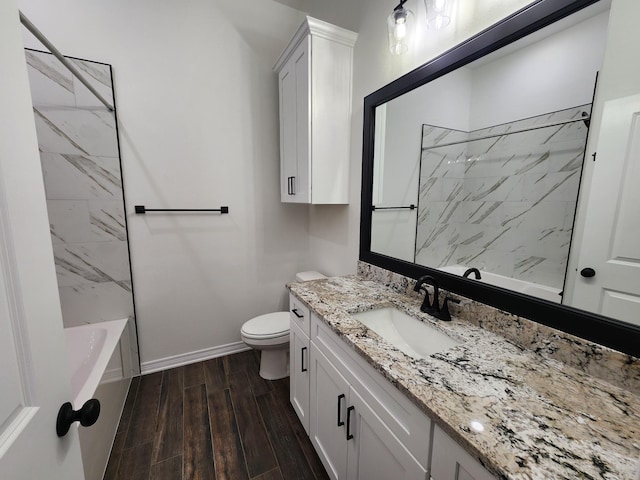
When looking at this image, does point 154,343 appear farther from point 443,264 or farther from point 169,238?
point 443,264

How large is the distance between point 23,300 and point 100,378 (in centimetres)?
124

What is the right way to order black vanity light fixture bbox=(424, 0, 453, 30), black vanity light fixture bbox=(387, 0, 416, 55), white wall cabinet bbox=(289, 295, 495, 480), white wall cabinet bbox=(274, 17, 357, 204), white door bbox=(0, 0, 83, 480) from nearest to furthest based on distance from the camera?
white door bbox=(0, 0, 83, 480)
white wall cabinet bbox=(289, 295, 495, 480)
black vanity light fixture bbox=(424, 0, 453, 30)
black vanity light fixture bbox=(387, 0, 416, 55)
white wall cabinet bbox=(274, 17, 357, 204)

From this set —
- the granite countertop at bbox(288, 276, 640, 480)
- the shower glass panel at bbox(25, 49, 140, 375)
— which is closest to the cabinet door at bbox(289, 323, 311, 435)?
the granite countertop at bbox(288, 276, 640, 480)

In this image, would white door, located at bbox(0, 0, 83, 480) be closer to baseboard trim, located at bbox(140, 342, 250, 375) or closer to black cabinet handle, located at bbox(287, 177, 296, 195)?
black cabinet handle, located at bbox(287, 177, 296, 195)

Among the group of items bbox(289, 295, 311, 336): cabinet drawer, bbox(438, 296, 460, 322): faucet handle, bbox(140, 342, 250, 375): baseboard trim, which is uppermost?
bbox(438, 296, 460, 322): faucet handle

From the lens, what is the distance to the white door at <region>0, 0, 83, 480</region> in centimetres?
43

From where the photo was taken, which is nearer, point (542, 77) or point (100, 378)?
point (542, 77)

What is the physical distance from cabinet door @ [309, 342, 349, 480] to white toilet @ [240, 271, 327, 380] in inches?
23.5

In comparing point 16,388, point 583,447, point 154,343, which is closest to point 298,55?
point 16,388

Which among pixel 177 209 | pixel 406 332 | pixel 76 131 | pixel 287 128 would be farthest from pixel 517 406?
pixel 76 131

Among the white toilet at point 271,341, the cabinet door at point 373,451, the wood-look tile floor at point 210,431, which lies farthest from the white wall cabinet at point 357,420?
the white toilet at point 271,341

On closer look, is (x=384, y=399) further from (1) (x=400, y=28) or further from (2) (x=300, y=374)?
(1) (x=400, y=28)

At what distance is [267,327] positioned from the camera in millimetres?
1978

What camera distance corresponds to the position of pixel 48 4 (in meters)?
1.62
